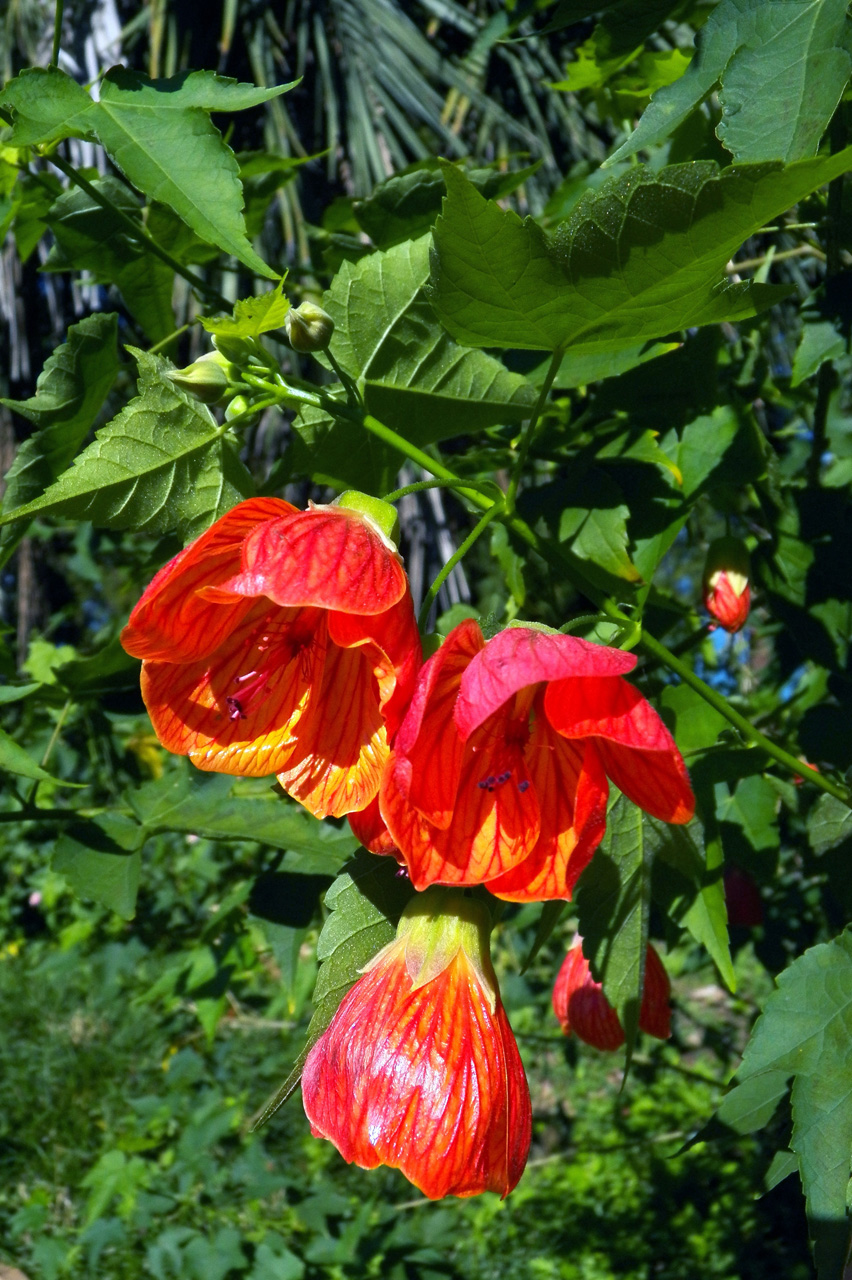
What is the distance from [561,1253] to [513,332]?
2.60m

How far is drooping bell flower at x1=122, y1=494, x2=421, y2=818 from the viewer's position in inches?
25.5

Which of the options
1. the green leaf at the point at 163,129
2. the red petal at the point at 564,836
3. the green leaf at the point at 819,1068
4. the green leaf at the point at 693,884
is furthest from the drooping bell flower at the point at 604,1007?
the green leaf at the point at 163,129

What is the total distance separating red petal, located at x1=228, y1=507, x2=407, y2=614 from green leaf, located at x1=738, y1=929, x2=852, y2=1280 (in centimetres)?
49

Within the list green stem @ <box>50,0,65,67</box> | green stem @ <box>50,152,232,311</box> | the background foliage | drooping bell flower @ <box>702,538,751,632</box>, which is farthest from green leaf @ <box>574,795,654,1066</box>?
green stem @ <box>50,0,65,67</box>

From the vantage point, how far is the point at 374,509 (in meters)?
0.74

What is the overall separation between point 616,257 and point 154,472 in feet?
1.15

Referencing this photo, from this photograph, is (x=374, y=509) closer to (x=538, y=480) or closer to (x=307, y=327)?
(x=307, y=327)

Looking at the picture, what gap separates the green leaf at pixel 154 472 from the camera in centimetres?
71

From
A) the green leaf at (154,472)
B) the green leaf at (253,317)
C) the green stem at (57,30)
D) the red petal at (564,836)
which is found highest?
the green stem at (57,30)

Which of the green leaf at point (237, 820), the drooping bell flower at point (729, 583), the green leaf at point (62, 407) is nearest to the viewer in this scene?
the green leaf at point (62, 407)

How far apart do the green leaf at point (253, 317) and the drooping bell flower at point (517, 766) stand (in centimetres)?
26

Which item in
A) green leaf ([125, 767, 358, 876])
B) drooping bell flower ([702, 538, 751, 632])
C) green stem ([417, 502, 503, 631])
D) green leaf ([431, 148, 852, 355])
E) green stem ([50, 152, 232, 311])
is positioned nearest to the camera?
green leaf ([431, 148, 852, 355])

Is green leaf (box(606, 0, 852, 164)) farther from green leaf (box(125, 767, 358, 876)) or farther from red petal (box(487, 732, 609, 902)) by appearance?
green leaf (box(125, 767, 358, 876))

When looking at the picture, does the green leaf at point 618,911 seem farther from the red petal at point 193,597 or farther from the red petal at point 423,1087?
the red petal at point 193,597
